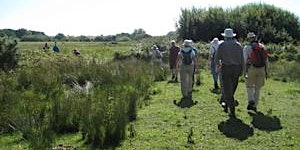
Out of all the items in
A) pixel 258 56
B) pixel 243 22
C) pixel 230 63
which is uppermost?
pixel 243 22

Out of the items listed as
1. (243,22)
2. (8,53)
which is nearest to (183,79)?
(8,53)

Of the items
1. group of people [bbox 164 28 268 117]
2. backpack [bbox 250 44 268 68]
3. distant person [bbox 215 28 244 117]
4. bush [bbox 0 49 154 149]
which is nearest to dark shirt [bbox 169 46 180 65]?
bush [bbox 0 49 154 149]

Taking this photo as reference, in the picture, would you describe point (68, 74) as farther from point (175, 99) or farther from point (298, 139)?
point (298, 139)

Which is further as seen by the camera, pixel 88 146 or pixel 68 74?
pixel 68 74

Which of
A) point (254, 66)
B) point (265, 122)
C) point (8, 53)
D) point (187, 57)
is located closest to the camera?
point (265, 122)

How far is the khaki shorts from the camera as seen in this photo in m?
12.9

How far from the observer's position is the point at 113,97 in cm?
1226

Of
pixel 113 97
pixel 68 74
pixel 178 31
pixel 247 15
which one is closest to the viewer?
pixel 113 97

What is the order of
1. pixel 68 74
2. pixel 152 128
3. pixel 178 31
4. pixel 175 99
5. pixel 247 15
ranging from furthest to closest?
pixel 178 31, pixel 247 15, pixel 68 74, pixel 175 99, pixel 152 128

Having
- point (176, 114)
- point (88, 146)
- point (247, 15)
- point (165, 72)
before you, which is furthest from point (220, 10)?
point (88, 146)

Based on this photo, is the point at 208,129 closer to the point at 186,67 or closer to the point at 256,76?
the point at 256,76

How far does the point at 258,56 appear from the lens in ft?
41.8

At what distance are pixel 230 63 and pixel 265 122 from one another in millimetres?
1672

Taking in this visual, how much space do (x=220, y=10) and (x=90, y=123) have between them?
4609 centimetres
